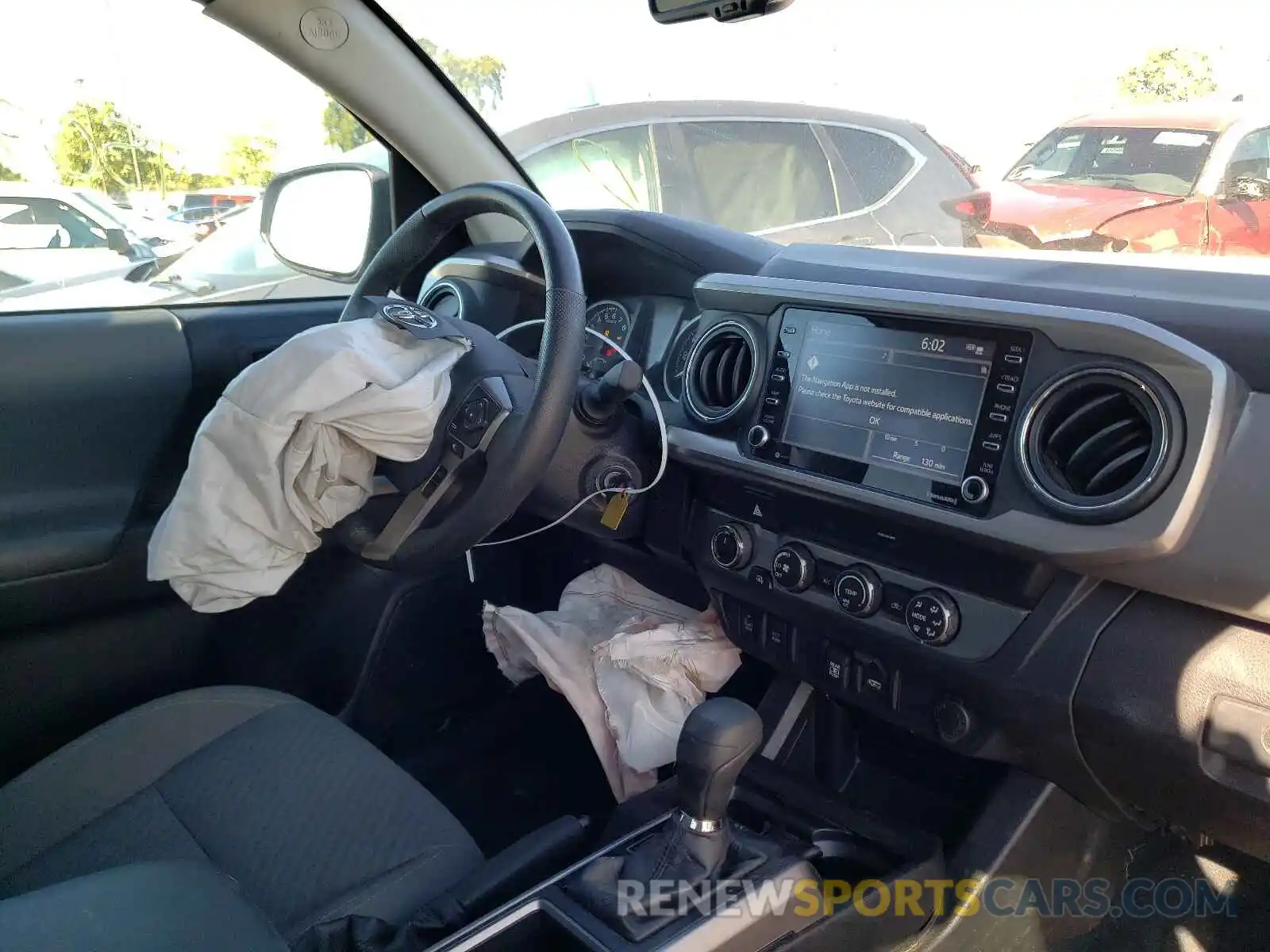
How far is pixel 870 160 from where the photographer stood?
2318 millimetres

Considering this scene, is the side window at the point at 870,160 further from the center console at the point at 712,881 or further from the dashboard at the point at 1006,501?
the center console at the point at 712,881

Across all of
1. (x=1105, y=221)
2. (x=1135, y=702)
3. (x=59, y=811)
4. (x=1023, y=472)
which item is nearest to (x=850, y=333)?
(x=1023, y=472)

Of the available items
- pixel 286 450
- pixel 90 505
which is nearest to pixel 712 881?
pixel 286 450

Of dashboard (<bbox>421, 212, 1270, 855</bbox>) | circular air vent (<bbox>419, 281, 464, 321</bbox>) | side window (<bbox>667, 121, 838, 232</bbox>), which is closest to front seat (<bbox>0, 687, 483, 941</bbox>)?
dashboard (<bbox>421, 212, 1270, 855</bbox>)

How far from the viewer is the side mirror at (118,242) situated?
6.35 ft

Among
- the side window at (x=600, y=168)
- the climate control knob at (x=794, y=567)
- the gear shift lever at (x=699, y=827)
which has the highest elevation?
the side window at (x=600, y=168)

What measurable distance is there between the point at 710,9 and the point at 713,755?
1053 millimetres

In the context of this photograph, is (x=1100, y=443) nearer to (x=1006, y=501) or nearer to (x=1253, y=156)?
(x=1006, y=501)

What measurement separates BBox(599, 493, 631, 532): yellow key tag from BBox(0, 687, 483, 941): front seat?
0.49 meters

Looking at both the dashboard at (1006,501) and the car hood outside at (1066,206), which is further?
the car hood outside at (1066,206)

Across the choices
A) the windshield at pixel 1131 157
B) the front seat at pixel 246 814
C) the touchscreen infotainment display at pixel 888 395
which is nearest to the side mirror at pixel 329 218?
the front seat at pixel 246 814

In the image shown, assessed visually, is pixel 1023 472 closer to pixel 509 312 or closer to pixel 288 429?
pixel 288 429

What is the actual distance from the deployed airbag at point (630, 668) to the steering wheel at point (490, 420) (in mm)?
386

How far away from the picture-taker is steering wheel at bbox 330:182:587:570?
136 cm
